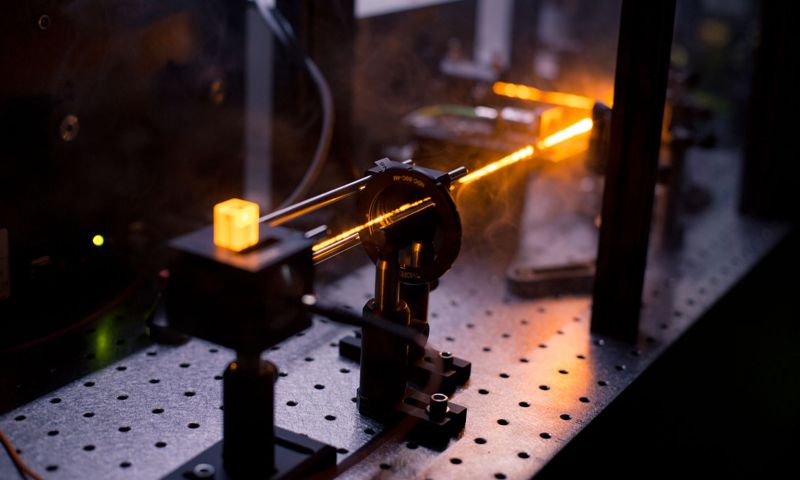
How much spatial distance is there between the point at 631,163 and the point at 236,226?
0.65m

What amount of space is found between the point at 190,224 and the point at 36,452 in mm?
575

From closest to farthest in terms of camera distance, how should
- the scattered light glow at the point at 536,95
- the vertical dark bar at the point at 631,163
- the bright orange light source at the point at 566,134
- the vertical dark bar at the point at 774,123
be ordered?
the vertical dark bar at the point at 631,163 → the bright orange light source at the point at 566,134 → the scattered light glow at the point at 536,95 → the vertical dark bar at the point at 774,123

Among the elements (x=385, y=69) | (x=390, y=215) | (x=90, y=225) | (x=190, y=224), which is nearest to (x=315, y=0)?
(x=385, y=69)

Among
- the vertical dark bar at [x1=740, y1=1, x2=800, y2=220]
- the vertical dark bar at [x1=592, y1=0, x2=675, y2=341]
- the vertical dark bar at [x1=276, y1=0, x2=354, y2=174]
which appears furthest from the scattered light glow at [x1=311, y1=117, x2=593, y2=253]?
the vertical dark bar at [x1=740, y1=1, x2=800, y2=220]

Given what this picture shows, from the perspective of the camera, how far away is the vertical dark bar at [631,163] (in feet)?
3.93

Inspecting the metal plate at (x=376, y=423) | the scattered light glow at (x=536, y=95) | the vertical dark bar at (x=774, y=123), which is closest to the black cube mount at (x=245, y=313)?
the metal plate at (x=376, y=423)

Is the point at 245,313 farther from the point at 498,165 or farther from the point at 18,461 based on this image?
the point at 498,165

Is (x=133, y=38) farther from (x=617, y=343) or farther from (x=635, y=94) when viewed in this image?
(x=617, y=343)

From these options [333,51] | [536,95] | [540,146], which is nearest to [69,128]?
[333,51]

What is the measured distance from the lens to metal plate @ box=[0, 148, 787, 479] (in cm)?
97

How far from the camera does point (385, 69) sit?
5.78ft

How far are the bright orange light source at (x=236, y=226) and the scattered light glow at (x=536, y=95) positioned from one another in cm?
94

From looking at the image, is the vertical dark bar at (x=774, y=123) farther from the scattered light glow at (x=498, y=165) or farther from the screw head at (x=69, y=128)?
the screw head at (x=69, y=128)

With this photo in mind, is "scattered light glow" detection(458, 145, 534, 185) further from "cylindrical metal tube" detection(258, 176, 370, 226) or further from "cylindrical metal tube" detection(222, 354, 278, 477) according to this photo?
"cylindrical metal tube" detection(222, 354, 278, 477)
